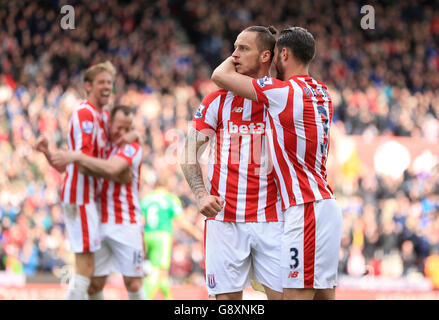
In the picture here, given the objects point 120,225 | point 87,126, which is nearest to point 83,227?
point 120,225

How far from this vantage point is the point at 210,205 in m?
3.86

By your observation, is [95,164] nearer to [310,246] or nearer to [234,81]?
[234,81]

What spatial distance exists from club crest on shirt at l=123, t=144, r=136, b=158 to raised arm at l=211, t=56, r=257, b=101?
2.00 m

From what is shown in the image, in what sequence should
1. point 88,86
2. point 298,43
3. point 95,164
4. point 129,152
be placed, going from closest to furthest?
point 298,43, point 95,164, point 129,152, point 88,86

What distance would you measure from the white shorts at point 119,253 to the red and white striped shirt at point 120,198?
71 mm

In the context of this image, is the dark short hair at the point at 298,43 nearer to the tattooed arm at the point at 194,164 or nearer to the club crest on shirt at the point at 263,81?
the club crest on shirt at the point at 263,81

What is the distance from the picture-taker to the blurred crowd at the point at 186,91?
1227 cm

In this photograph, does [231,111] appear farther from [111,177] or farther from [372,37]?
[372,37]

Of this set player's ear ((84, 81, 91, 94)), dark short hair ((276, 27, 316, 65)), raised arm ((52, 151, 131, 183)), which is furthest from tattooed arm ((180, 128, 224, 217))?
player's ear ((84, 81, 91, 94))

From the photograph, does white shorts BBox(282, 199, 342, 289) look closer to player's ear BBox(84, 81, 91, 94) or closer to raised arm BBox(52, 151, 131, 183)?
raised arm BBox(52, 151, 131, 183)

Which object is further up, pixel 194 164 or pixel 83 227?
pixel 194 164

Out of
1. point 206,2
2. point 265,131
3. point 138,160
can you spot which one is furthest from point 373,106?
point 265,131

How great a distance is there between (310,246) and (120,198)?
2.50 meters

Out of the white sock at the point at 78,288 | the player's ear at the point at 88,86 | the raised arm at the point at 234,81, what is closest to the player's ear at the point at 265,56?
the raised arm at the point at 234,81
